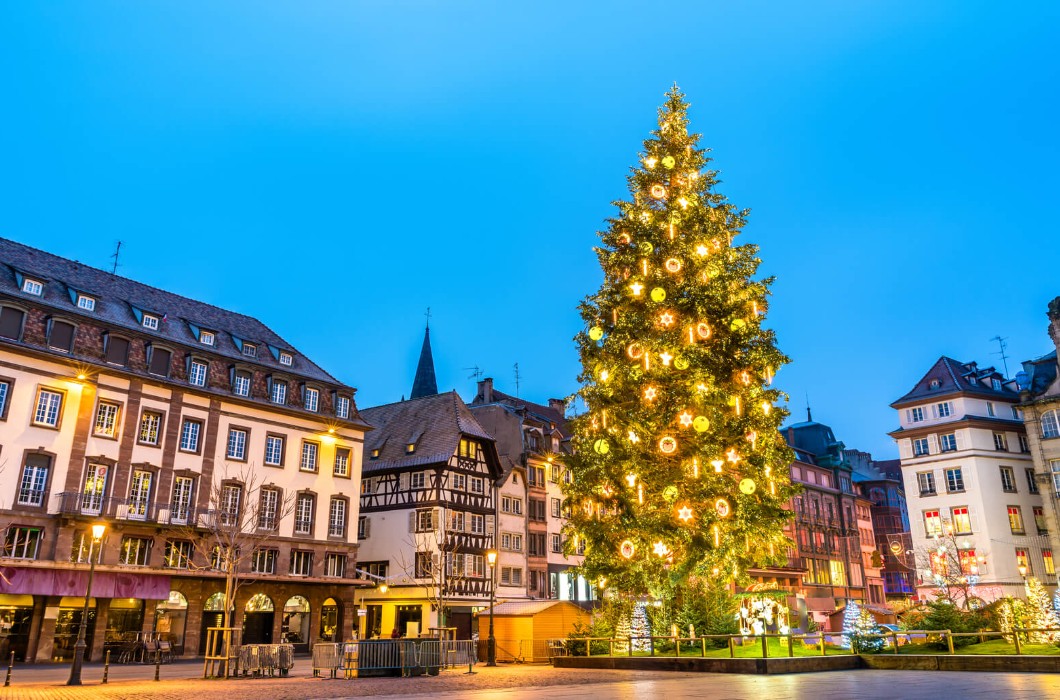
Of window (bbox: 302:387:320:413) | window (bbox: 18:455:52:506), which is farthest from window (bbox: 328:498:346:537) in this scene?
window (bbox: 18:455:52:506)

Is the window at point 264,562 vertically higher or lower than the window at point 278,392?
lower

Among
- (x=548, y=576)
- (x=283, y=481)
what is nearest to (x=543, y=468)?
(x=548, y=576)

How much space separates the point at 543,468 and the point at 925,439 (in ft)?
89.4

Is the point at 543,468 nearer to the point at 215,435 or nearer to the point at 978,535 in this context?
the point at 215,435

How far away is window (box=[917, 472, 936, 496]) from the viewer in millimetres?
55906

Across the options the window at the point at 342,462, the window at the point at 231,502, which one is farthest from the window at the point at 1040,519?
the window at the point at 231,502

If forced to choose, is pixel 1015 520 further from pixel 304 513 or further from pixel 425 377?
pixel 425 377

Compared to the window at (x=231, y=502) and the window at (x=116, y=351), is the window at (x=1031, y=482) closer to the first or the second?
the window at (x=231, y=502)

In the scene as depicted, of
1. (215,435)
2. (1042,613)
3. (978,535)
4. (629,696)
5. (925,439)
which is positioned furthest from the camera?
(925,439)

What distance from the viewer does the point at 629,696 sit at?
1384cm

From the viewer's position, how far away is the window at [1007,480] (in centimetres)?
5406

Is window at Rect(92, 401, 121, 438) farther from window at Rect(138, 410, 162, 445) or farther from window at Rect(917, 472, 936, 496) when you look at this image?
window at Rect(917, 472, 936, 496)

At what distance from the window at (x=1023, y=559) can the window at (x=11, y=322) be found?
57947mm

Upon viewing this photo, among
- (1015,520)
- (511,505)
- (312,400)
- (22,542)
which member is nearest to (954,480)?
(1015,520)
